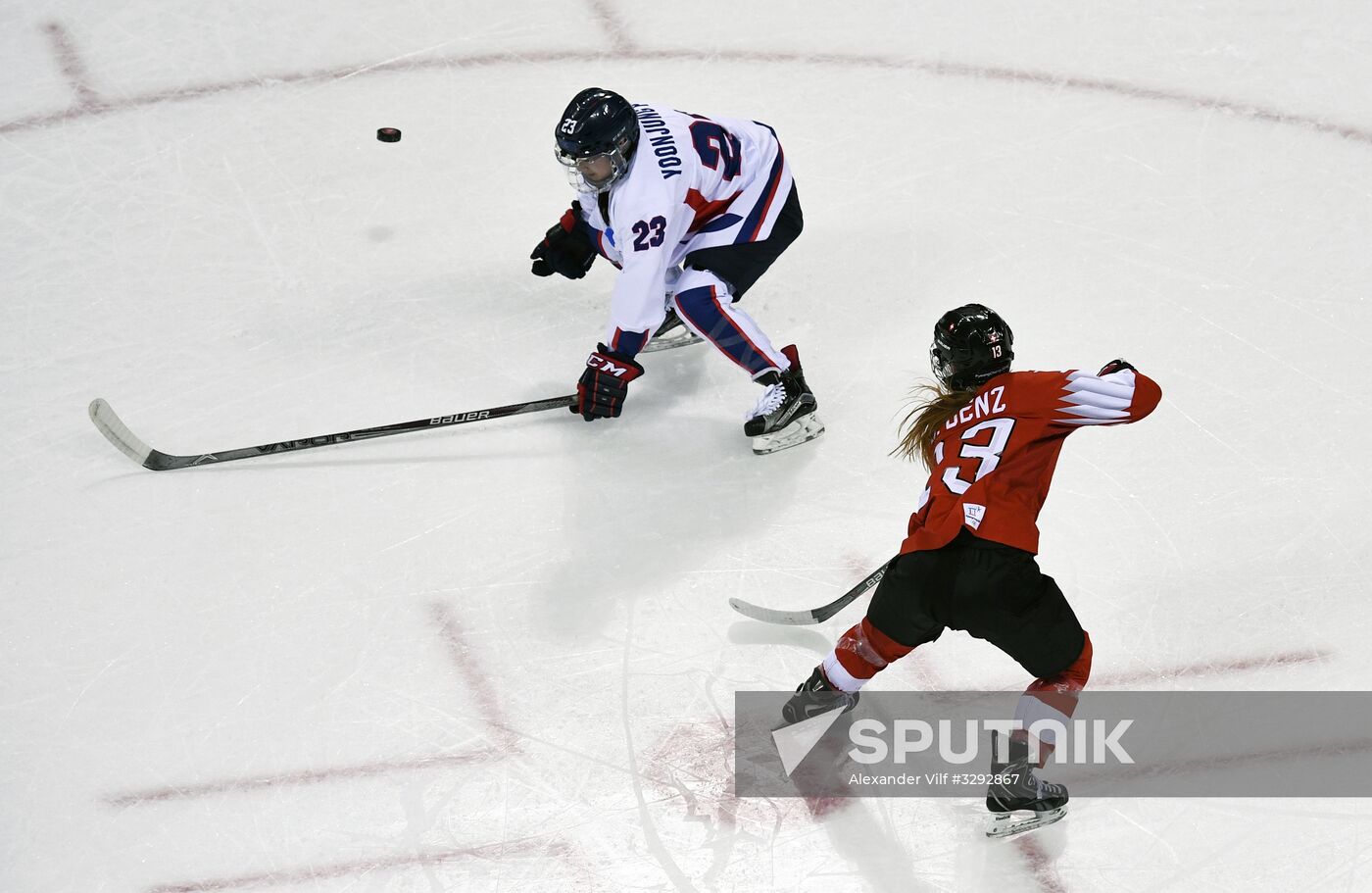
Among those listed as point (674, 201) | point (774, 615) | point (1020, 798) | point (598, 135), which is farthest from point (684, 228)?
point (1020, 798)

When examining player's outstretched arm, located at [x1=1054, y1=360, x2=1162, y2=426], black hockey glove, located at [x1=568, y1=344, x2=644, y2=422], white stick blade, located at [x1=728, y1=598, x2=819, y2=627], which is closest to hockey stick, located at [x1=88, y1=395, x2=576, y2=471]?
black hockey glove, located at [x1=568, y1=344, x2=644, y2=422]

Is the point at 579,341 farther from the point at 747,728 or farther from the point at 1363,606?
the point at 1363,606

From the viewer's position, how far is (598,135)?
3.44 meters

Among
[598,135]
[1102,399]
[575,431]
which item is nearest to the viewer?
[1102,399]

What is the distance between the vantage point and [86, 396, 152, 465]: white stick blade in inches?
148

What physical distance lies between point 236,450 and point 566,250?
100cm

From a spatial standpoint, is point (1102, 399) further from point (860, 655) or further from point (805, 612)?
point (805, 612)

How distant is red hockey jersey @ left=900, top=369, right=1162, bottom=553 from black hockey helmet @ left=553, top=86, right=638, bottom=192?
3.73 feet

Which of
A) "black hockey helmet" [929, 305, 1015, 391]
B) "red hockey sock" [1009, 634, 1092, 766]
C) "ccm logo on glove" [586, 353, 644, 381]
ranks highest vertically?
"black hockey helmet" [929, 305, 1015, 391]

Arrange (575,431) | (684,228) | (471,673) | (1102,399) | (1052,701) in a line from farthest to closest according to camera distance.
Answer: (575,431) → (684,228) → (471,673) → (1052,701) → (1102,399)

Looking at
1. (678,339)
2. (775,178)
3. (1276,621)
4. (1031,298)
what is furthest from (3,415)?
(1276,621)

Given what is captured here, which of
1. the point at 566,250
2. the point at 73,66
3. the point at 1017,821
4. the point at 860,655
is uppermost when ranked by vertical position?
the point at 73,66

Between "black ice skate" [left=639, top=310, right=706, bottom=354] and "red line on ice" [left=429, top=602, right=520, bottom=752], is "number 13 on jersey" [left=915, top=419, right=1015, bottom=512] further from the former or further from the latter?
"black ice skate" [left=639, top=310, right=706, bottom=354]

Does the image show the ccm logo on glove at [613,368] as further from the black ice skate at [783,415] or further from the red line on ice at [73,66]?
the red line on ice at [73,66]
